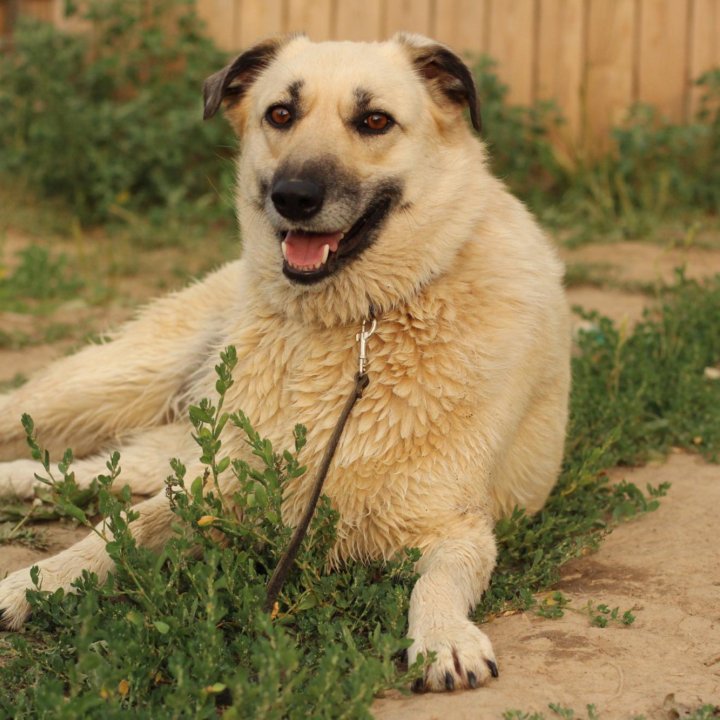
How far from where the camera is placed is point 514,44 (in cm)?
732

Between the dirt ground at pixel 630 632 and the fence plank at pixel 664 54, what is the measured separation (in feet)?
13.0

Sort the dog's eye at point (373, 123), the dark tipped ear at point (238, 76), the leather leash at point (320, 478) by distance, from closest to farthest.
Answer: the leather leash at point (320, 478), the dog's eye at point (373, 123), the dark tipped ear at point (238, 76)

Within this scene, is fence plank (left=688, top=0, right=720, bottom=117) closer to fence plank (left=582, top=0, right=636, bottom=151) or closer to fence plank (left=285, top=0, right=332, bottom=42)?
fence plank (left=582, top=0, right=636, bottom=151)

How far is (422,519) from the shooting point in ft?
9.50

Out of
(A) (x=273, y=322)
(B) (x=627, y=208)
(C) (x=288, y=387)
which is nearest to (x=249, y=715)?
(C) (x=288, y=387)

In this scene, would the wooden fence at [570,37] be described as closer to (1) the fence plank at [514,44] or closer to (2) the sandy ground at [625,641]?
(1) the fence plank at [514,44]

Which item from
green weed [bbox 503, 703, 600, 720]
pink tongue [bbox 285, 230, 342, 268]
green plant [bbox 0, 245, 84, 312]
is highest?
pink tongue [bbox 285, 230, 342, 268]

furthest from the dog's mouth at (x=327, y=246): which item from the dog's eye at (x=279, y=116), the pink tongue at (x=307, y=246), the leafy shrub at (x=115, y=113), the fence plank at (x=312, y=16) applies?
the fence plank at (x=312, y=16)

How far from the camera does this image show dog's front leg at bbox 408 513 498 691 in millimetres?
2395

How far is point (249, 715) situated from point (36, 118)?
6036 millimetres

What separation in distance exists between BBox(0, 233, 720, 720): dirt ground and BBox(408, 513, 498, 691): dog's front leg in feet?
0.16

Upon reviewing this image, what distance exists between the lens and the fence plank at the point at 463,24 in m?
7.34

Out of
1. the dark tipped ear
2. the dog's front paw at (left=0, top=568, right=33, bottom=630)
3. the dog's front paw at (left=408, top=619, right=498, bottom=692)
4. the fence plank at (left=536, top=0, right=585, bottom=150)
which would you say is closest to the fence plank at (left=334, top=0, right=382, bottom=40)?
the fence plank at (left=536, top=0, right=585, bottom=150)

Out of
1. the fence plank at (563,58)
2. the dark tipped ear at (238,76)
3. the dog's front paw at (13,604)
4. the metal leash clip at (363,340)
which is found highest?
the fence plank at (563,58)
